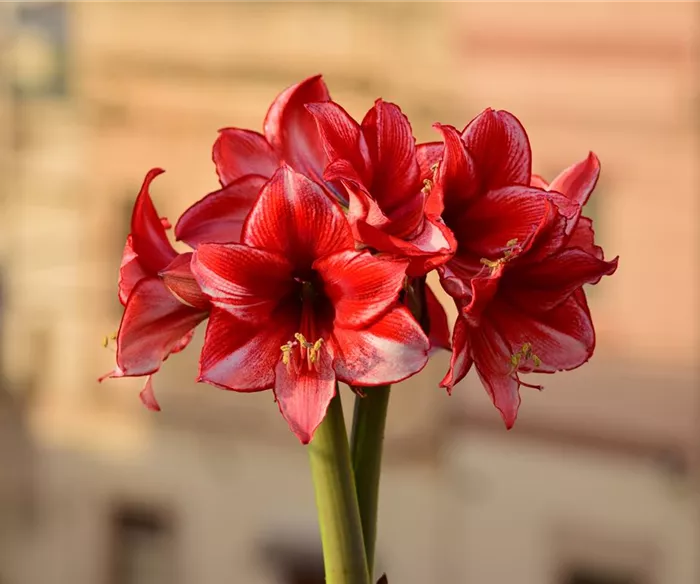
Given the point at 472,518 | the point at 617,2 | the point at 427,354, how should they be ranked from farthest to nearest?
1. the point at 472,518
2. the point at 617,2
3. the point at 427,354

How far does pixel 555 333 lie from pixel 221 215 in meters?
0.19

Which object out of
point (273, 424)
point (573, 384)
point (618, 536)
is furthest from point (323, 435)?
point (273, 424)

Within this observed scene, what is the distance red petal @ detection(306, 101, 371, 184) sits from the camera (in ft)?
1.57

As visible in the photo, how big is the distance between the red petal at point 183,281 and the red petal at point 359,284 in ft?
0.21

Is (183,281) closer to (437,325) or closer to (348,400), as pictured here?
(437,325)

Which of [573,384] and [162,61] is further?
[162,61]

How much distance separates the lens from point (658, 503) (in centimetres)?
265

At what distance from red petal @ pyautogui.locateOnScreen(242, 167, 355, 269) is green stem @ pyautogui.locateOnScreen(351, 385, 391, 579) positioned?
3.6 inches

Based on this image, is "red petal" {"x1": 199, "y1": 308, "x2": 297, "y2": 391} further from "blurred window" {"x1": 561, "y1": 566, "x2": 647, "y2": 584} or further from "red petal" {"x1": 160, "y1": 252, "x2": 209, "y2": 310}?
"blurred window" {"x1": 561, "y1": 566, "x2": 647, "y2": 584}

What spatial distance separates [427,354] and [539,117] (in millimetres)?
2294

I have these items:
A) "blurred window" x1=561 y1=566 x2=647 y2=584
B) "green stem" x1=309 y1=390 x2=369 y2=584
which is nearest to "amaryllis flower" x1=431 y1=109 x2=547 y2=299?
"green stem" x1=309 y1=390 x2=369 y2=584

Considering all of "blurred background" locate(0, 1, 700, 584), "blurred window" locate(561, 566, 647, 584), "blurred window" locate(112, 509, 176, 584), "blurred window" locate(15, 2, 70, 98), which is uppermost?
"blurred window" locate(15, 2, 70, 98)

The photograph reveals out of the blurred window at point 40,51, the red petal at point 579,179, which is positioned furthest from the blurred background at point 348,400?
the red petal at point 579,179

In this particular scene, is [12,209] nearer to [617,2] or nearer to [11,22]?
[11,22]
